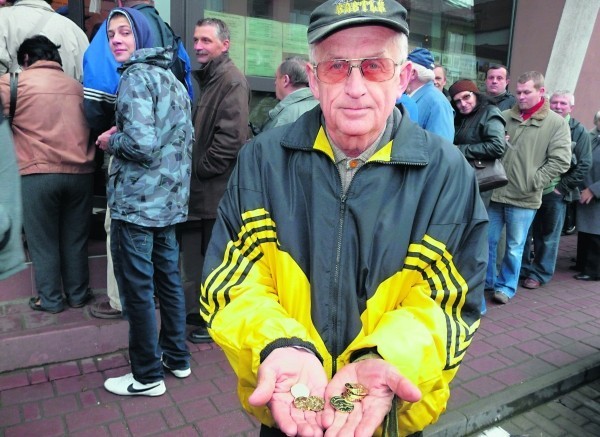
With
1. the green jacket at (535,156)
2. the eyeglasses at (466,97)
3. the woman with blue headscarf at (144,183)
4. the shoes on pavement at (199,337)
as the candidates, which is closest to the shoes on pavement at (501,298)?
the green jacket at (535,156)

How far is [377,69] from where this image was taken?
1472mm

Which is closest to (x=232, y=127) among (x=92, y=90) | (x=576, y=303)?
(x=92, y=90)

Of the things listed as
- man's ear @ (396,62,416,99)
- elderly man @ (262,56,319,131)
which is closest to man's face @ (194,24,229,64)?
elderly man @ (262,56,319,131)

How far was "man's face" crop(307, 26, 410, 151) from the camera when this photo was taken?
145cm

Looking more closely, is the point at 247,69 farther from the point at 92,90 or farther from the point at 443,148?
the point at 443,148

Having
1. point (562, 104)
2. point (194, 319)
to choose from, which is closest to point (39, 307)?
point (194, 319)

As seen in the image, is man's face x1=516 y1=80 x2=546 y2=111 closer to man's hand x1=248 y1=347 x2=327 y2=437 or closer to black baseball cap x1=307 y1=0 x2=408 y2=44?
black baseball cap x1=307 y1=0 x2=408 y2=44

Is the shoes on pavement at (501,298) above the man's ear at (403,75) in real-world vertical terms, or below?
below

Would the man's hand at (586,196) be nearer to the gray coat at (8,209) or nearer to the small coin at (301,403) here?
the small coin at (301,403)

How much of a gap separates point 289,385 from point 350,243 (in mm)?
420

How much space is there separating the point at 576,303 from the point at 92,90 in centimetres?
497

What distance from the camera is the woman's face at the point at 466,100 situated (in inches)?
180

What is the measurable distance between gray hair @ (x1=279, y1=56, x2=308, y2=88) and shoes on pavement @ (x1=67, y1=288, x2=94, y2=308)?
2.26m

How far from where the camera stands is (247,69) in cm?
558
